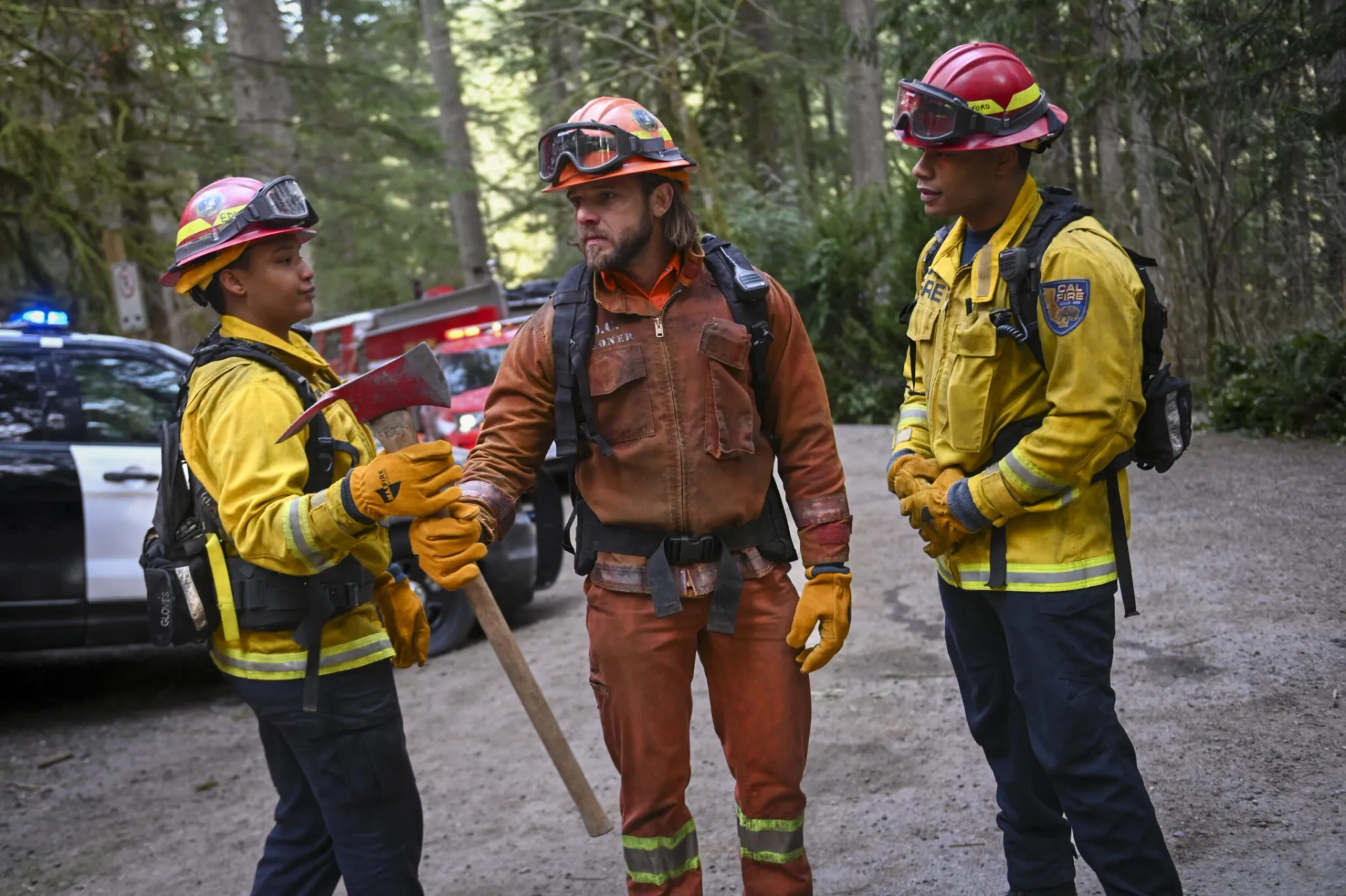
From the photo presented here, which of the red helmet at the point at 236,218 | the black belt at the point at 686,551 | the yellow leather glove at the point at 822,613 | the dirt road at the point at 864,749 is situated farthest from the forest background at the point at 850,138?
the yellow leather glove at the point at 822,613

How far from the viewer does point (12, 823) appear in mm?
5605

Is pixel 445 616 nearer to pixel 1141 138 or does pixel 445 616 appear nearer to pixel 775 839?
pixel 775 839

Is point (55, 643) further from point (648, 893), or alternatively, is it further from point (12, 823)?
point (648, 893)

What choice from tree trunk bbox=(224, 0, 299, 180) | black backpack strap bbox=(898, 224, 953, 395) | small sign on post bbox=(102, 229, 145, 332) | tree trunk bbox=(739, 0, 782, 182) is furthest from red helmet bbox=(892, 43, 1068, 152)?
tree trunk bbox=(739, 0, 782, 182)

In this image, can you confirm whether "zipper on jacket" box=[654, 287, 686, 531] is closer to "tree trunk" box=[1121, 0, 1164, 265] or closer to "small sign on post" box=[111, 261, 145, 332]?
"small sign on post" box=[111, 261, 145, 332]

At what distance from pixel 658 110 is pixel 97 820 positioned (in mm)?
16852

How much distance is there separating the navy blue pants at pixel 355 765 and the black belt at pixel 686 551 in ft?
2.17

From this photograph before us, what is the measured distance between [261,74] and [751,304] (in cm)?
1365

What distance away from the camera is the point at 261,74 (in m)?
15.2

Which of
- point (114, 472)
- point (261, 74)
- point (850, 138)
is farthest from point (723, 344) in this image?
point (850, 138)

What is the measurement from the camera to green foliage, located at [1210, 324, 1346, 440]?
9125mm

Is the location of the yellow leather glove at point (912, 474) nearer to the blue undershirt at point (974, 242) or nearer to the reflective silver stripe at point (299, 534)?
the blue undershirt at point (974, 242)

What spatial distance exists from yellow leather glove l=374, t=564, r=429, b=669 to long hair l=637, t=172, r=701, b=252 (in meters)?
1.26

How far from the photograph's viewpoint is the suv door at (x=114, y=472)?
21.6 ft
